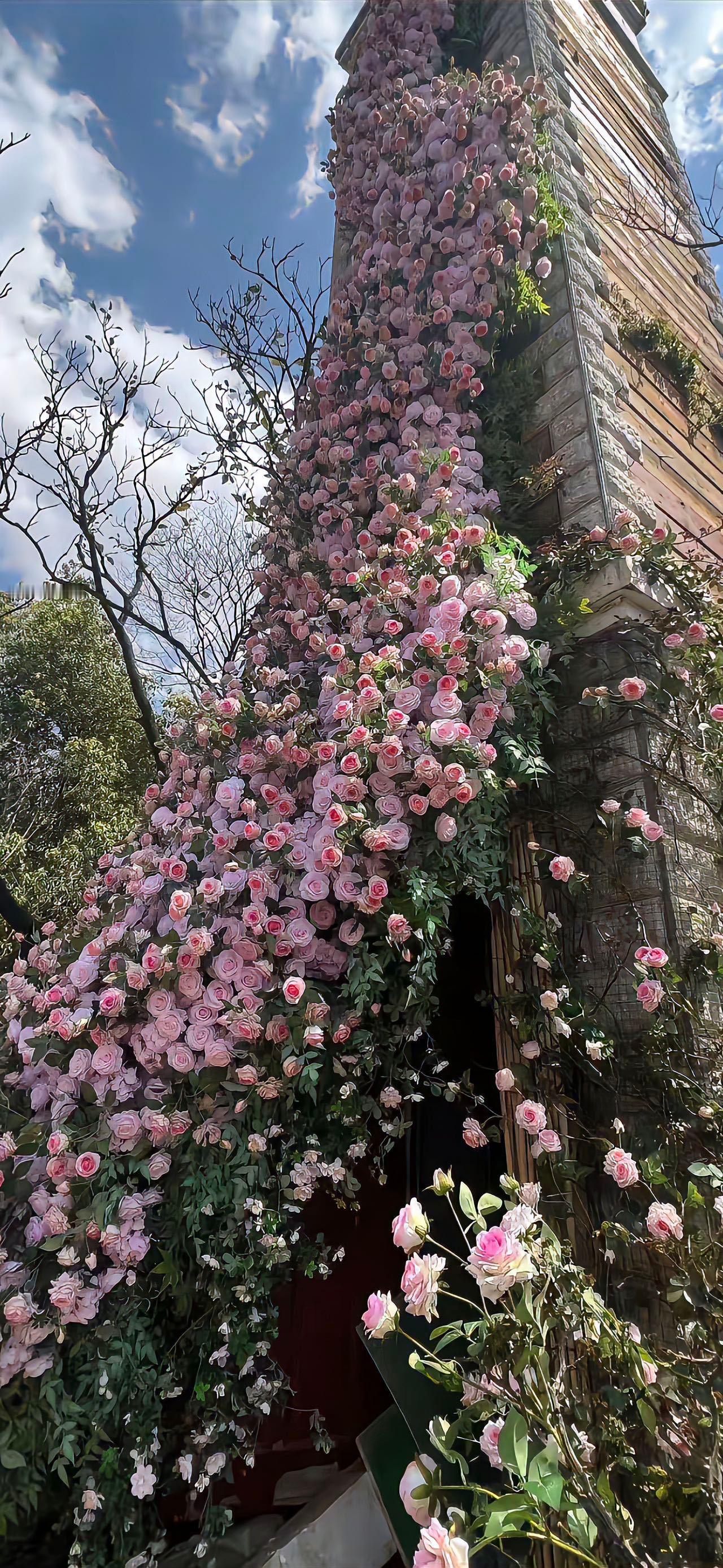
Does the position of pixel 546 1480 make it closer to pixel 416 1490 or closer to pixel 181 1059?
pixel 416 1490

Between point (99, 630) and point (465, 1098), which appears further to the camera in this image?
point (99, 630)

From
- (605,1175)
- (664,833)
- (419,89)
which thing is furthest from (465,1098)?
(419,89)

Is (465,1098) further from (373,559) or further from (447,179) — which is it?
(447,179)

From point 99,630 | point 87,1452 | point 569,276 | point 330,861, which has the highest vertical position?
point 99,630

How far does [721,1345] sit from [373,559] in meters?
2.49

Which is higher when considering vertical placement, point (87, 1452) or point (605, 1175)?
point (605, 1175)

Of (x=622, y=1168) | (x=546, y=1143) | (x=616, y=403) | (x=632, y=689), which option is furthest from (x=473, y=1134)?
(x=616, y=403)

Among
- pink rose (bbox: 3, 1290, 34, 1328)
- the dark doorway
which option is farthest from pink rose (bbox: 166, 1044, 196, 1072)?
the dark doorway

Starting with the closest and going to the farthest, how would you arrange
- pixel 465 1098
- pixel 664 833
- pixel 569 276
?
pixel 664 833
pixel 465 1098
pixel 569 276

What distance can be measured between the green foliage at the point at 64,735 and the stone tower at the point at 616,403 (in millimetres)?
6446

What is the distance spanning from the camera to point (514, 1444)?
996 millimetres

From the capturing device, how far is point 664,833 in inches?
85.6

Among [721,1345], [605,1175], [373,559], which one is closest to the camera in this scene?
[721,1345]

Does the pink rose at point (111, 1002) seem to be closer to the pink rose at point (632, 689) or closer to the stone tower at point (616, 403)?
the stone tower at point (616, 403)
